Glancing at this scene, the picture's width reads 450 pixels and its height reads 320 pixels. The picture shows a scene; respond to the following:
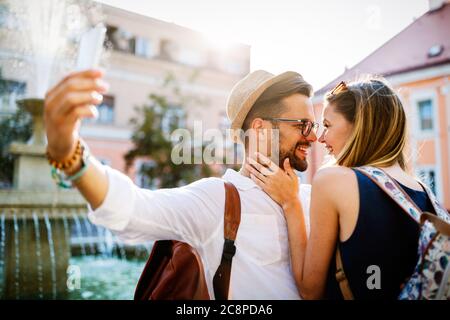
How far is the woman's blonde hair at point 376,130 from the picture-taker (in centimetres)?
169

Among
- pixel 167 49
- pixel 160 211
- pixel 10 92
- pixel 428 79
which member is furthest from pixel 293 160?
pixel 167 49

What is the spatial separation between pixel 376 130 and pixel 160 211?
3.18 ft

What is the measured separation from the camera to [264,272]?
5.52ft

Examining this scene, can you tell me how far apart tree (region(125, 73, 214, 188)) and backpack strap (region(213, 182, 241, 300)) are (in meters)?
12.6

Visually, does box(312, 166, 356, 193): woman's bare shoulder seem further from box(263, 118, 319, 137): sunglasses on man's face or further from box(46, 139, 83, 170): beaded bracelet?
box(46, 139, 83, 170): beaded bracelet

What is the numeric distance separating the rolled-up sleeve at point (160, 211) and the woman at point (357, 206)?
31cm

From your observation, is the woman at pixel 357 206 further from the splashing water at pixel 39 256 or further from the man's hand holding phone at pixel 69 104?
the splashing water at pixel 39 256

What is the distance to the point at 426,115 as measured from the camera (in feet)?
48.7

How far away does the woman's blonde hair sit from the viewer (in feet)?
5.54

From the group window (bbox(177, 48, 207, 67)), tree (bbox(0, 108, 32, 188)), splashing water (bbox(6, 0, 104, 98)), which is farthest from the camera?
window (bbox(177, 48, 207, 67))

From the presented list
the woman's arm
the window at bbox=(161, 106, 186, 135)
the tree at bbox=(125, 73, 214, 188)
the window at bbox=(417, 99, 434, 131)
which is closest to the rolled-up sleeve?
the woman's arm

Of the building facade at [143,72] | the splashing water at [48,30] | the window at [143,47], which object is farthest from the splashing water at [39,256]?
the window at [143,47]
